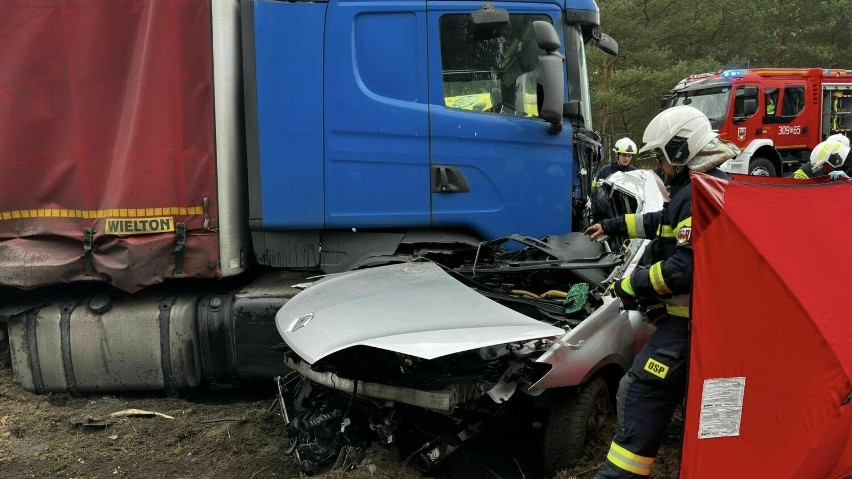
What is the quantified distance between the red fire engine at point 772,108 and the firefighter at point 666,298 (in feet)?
35.2

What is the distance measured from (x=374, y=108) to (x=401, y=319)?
1.57 metres

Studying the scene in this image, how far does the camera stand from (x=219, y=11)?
11.9ft

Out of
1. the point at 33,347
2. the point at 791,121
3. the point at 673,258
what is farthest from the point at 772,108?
the point at 33,347

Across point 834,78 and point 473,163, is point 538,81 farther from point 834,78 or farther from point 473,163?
point 834,78

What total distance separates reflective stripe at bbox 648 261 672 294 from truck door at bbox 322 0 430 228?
178cm

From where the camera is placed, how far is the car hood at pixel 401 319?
242 cm

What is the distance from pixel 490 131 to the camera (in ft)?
12.6

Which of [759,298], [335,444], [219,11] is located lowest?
[335,444]

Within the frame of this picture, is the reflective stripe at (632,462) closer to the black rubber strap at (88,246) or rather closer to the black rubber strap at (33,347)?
the black rubber strap at (88,246)

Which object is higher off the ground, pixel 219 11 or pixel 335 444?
pixel 219 11

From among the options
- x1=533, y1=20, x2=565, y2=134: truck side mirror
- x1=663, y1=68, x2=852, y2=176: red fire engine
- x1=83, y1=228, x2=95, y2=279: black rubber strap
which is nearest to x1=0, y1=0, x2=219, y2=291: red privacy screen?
x1=83, y1=228, x2=95, y2=279: black rubber strap

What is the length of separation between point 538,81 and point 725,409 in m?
2.21

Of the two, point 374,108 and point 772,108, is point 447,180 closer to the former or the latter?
point 374,108

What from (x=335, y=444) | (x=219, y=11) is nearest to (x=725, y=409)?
(x=335, y=444)
